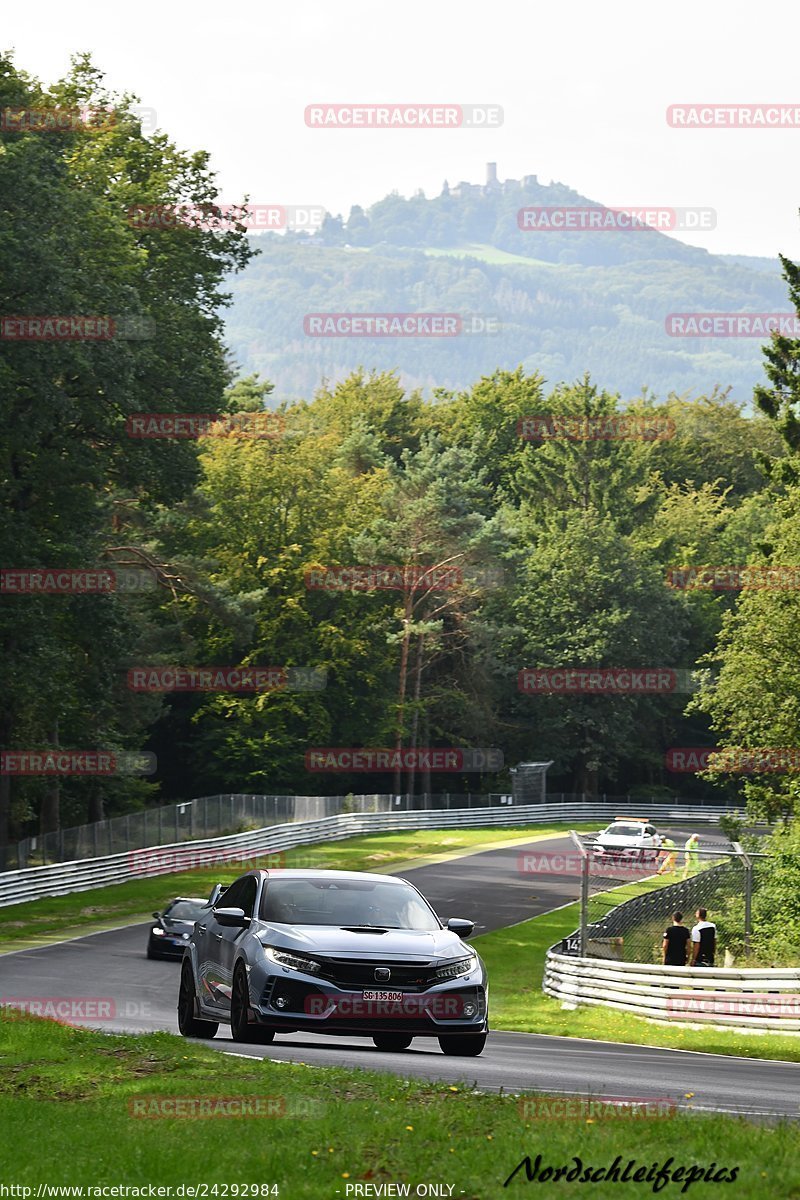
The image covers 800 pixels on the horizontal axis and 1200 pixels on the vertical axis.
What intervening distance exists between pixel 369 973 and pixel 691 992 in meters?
11.3

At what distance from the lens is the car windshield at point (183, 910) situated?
111 ft

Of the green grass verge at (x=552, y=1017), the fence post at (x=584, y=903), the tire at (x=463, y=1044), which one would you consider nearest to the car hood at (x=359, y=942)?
the tire at (x=463, y=1044)

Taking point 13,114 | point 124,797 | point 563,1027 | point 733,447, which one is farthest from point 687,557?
point 563,1027

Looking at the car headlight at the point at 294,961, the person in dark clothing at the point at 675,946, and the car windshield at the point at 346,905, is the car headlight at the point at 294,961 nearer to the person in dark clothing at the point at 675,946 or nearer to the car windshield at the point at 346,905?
the car windshield at the point at 346,905

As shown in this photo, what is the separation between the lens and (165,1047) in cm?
1388

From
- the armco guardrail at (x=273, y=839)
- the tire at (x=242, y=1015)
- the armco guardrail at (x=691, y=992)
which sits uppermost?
the tire at (x=242, y=1015)

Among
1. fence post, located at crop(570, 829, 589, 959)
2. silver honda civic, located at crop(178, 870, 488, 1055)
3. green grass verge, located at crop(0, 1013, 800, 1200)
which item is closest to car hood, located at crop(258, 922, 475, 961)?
silver honda civic, located at crop(178, 870, 488, 1055)

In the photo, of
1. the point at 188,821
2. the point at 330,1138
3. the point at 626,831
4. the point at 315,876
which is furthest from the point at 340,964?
the point at 626,831

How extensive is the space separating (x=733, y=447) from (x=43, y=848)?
264 feet

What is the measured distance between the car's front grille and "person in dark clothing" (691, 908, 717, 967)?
13.2 meters

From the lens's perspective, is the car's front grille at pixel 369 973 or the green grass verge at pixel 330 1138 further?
the car's front grille at pixel 369 973

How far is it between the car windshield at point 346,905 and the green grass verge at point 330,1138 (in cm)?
265

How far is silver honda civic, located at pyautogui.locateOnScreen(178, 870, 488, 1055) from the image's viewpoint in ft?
46.0

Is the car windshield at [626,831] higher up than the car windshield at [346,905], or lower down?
lower down
